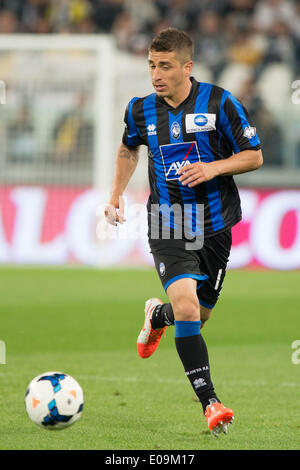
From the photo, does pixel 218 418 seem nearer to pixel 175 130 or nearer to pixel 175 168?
pixel 175 168

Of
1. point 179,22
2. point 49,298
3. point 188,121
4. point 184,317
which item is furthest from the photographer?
point 179,22

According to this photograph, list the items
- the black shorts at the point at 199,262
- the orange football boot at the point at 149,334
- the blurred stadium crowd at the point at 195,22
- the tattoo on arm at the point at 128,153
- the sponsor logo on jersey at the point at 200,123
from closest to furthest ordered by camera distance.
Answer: the black shorts at the point at 199,262 < the sponsor logo on jersey at the point at 200,123 < the tattoo on arm at the point at 128,153 < the orange football boot at the point at 149,334 < the blurred stadium crowd at the point at 195,22

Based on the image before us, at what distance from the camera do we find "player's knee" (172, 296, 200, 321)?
16.2ft

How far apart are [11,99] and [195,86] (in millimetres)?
9784

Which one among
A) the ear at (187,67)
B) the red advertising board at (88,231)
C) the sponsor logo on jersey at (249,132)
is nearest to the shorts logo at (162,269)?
the sponsor logo on jersey at (249,132)

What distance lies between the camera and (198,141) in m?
5.31

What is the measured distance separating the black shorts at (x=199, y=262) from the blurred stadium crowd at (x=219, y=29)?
1061cm

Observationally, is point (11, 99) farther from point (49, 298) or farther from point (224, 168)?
point (224, 168)

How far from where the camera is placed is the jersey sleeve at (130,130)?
565 centimetres

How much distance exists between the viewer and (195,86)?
544 cm

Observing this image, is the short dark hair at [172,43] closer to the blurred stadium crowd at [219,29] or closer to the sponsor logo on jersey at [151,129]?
the sponsor logo on jersey at [151,129]

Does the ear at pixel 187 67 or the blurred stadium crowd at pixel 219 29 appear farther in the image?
the blurred stadium crowd at pixel 219 29

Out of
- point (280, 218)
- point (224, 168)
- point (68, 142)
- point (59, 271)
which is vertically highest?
point (224, 168)
